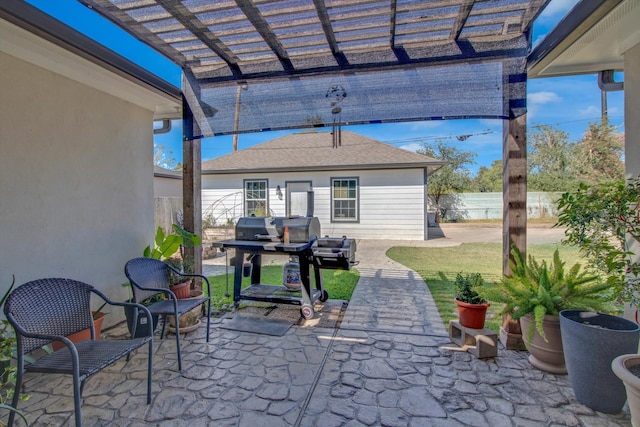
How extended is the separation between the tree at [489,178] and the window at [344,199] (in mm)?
18092

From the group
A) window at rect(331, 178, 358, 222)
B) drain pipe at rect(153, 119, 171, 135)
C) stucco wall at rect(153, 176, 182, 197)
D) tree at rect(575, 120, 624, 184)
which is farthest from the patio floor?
tree at rect(575, 120, 624, 184)

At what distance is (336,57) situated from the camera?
10.1 ft

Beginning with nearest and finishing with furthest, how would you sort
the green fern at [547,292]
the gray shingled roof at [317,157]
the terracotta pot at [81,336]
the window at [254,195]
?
1. the green fern at [547,292]
2. the terracotta pot at [81,336]
3. the gray shingled roof at [317,157]
4. the window at [254,195]

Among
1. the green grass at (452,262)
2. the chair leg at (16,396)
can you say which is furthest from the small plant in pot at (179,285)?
the green grass at (452,262)

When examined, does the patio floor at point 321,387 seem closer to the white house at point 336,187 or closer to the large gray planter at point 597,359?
the large gray planter at point 597,359

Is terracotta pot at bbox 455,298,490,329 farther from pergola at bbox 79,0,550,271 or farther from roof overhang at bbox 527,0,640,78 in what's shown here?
roof overhang at bbox 527,0,640,78

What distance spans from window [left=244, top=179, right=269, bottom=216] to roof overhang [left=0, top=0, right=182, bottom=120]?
7.52 metres

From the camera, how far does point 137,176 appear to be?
3.90 m

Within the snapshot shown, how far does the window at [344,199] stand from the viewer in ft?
35.3

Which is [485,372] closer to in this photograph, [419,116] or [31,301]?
[419,116]

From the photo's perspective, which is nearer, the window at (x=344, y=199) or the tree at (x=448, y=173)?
the window at (x=344, y=199)

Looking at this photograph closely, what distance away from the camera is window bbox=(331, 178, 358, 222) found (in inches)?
424

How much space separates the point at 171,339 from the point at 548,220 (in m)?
17.6

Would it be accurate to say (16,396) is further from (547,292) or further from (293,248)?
(547,292)
